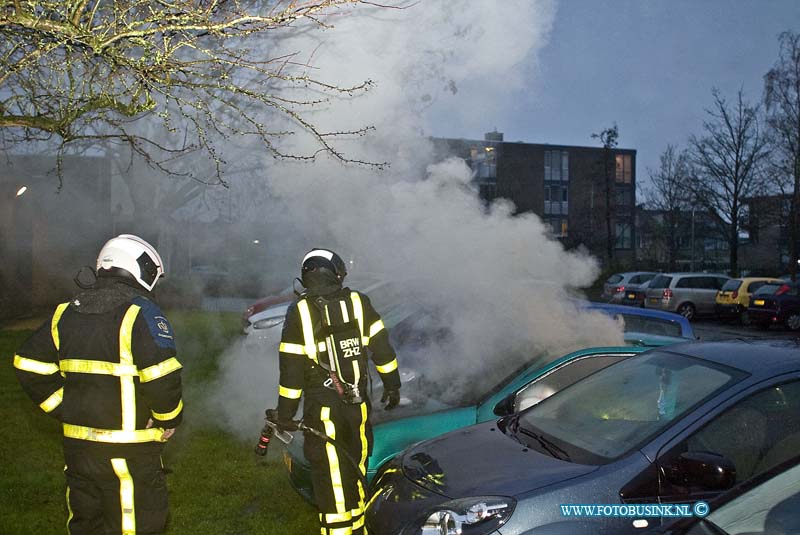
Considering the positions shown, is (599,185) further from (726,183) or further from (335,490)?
(335,490)

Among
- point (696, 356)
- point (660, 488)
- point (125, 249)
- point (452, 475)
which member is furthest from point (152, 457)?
point (696, 356)

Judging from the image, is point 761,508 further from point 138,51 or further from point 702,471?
point 138,51

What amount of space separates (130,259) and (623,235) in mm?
37525

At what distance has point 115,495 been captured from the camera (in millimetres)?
3037

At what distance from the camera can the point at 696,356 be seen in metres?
3.48

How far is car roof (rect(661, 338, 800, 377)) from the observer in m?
3.10

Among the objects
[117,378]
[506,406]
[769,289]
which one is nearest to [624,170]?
[769,289]

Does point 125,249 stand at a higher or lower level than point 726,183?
lower

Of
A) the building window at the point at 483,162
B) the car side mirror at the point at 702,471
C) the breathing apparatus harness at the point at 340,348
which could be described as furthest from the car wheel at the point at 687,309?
the car side mirror at the point at 702,471

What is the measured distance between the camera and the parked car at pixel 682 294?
68.7 ft

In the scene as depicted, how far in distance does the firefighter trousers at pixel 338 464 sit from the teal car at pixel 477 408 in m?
0.46

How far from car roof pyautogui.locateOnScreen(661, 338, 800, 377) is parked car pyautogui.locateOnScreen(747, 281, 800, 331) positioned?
16365 mm

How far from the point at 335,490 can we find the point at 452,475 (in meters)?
0.83

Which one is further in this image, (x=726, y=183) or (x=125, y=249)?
(x=726, y=183)
